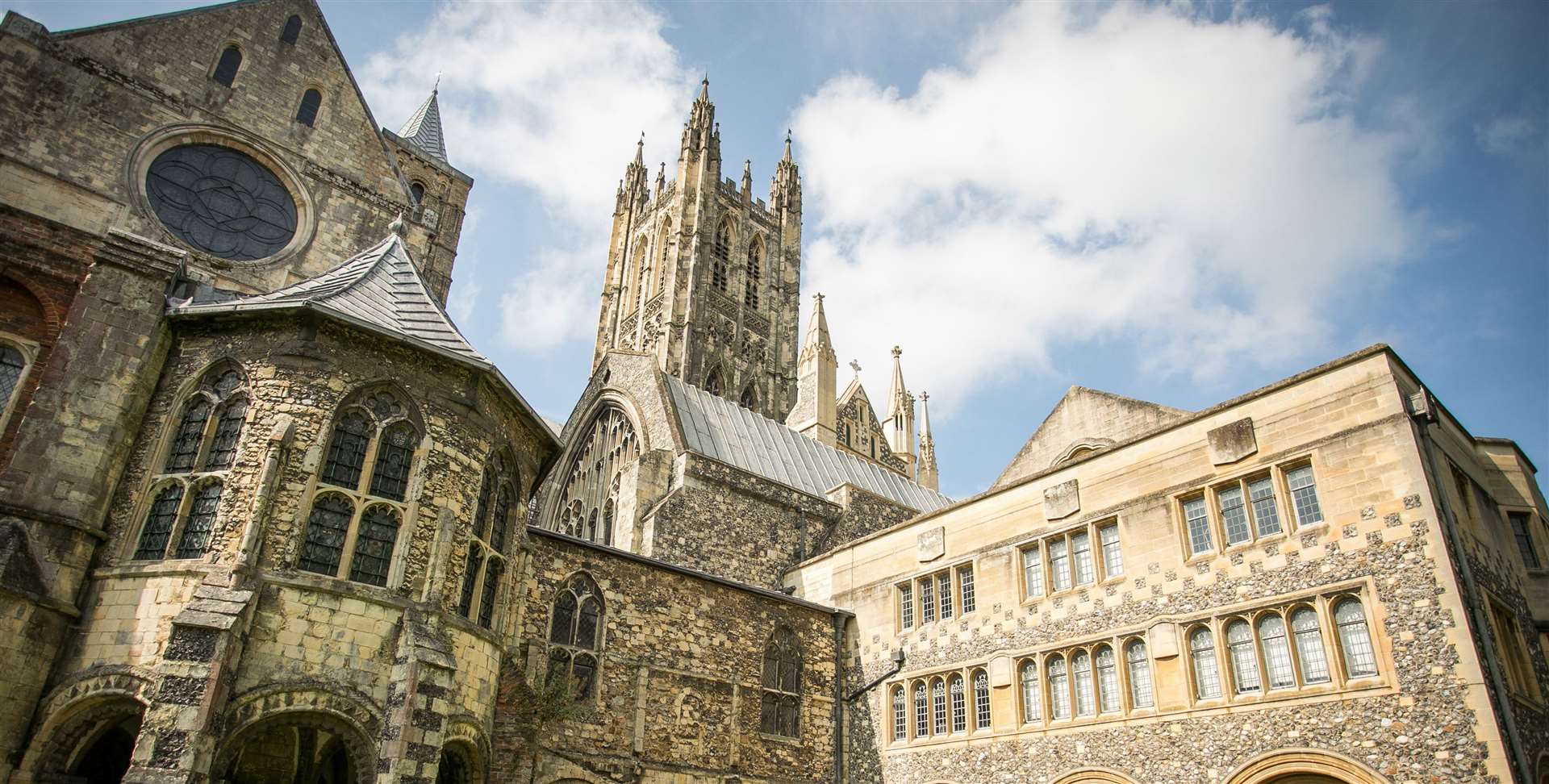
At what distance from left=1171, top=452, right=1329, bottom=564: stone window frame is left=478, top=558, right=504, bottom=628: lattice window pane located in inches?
481

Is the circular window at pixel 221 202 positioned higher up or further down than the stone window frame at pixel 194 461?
higher up

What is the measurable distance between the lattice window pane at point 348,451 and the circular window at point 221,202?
8402 mm

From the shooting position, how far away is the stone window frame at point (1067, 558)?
18125 mm

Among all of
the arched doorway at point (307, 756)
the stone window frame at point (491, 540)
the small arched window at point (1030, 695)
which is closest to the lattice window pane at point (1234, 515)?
the small arched window at point (1030, 695)

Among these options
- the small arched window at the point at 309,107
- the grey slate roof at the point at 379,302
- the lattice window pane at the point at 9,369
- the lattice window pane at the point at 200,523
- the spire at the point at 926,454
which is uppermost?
the spire at the point at 926,454

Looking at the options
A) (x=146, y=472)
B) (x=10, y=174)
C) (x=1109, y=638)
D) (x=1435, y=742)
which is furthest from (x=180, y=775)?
(x=1435, y=742)

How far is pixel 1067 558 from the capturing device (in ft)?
62.2

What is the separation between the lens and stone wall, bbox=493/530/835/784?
17.3 m

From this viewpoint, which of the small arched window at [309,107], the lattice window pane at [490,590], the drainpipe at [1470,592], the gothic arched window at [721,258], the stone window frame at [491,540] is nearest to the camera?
the drainpipe at [1470,592]

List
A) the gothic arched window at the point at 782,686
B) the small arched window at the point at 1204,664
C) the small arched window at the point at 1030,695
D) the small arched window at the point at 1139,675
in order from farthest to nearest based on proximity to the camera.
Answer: the gothic arched window at the point at 782,686 → the small arched window at the point at 1030,695 → the small arched window at the point at 1139,675 → the small arched window at the point at 1204,664

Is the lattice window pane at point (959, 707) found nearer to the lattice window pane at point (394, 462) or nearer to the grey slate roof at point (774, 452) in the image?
the grey slate roof at point (774, 452)

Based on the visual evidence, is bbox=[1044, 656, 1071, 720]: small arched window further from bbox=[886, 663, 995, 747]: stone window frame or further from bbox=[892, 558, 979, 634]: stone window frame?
bbox=[892, 558, 979, 634]: stone window frame

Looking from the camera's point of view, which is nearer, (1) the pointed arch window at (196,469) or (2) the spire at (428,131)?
(1) the pointed arch window at (196,469)

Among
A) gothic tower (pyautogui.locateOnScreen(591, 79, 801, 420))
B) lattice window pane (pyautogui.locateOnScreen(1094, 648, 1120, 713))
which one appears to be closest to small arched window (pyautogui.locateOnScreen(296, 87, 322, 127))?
lattice window pane (pyautogui.locateOnScreen(1094, 648, 1120, 713))
